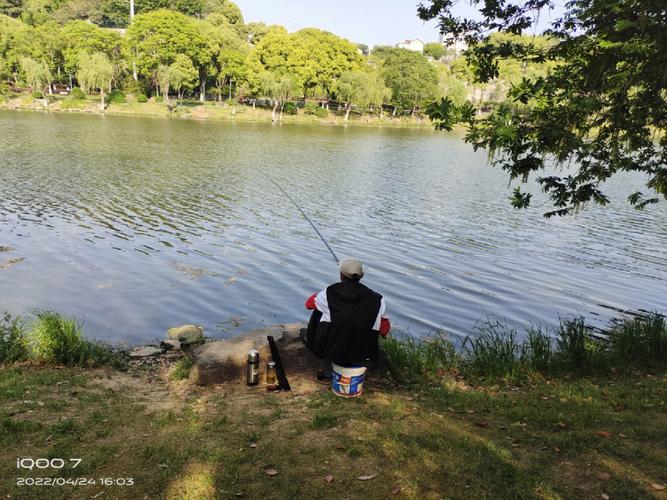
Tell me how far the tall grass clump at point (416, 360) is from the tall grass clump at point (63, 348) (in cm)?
484

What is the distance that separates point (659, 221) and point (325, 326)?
2561 centimetres

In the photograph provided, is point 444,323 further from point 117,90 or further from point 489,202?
point 117,90

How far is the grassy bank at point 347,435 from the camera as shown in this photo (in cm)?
473

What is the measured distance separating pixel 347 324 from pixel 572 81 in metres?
5.19

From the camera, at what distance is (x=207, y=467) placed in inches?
196

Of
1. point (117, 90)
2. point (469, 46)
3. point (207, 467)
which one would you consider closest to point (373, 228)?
point (469, 46)

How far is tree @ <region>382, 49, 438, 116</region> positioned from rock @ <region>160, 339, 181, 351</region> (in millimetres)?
91681

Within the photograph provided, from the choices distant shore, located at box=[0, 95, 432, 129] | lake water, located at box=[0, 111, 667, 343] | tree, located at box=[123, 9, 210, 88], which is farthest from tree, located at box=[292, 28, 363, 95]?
lake water, located at box=[0, 111, 667, 343]

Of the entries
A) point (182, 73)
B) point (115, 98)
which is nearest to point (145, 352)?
point (182, 73)

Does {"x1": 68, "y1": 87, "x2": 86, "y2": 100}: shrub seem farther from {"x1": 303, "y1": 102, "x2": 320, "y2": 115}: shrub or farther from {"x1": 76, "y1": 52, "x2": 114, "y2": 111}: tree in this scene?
{"x1": 303, "y1": 102, "x2": 320, "y2": 115}: shrub

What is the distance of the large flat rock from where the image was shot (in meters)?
8.05

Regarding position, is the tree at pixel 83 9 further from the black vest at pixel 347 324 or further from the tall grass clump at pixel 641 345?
the tall grass clump at pixel 641 345

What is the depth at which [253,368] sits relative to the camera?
7754 mm

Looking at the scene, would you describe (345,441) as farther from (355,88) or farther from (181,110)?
(355,88)
